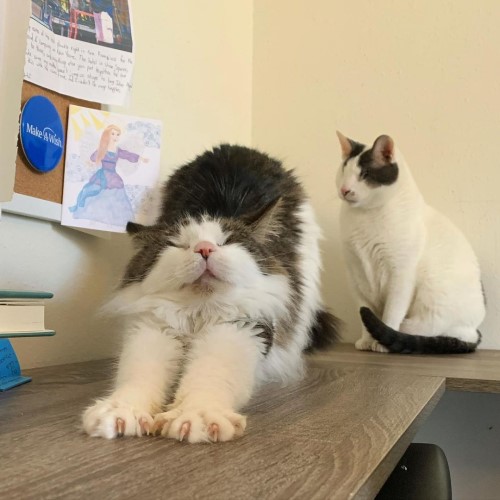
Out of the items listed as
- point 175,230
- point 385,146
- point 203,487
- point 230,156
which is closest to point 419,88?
point 385,146

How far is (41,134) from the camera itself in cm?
104

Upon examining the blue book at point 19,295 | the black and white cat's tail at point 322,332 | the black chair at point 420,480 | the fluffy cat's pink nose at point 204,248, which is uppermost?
the fluffy cat's pink nose at point 204,248

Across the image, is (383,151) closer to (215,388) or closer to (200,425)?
(215,388)

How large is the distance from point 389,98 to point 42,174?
1236 mm

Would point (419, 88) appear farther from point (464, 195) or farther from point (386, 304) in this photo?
point (386, 304)

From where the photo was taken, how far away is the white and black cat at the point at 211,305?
0.62 m

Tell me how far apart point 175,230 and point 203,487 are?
580mm

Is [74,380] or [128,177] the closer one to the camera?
[74,380]

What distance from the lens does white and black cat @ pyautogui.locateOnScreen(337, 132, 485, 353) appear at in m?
1.51

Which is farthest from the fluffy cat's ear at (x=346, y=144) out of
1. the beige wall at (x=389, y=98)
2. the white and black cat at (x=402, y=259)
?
the beige wall at (x=389, y=98)

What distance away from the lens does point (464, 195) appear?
5.60 feet

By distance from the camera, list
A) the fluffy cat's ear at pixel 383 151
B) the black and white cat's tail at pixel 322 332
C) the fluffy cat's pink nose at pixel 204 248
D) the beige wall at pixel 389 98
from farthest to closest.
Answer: the beige wall at pixel 389 98, the fluffy cat's ear at pixel 383 151, the black and white cat's tail at pixel 322 332, the fluffy cat's pink nose at pixel 204 248

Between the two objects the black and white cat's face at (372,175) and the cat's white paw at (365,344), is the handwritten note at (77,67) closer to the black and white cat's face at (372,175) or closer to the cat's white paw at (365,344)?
the black and white cat's face at (372,175)

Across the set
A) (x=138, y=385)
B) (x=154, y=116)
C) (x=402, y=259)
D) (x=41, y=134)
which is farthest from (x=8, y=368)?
(x=402, y=259)
